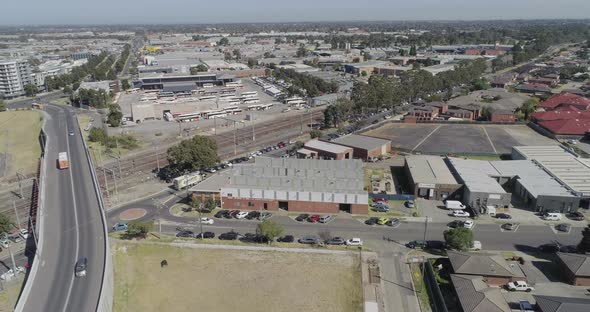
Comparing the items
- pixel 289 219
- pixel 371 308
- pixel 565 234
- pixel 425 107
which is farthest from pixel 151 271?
pixel 425 107

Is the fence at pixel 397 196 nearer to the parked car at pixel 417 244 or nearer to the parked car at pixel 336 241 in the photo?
the parked car at pixel 417 244

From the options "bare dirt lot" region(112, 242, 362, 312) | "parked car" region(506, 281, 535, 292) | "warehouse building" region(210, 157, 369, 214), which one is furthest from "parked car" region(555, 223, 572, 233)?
"bare dirt lot" region(112, 242, 362, 312)

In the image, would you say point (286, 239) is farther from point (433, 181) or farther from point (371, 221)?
point (433, 181)

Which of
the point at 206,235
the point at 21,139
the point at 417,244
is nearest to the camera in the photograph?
the point at 417,244

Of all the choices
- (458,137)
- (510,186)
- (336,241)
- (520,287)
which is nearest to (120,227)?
(336,241)

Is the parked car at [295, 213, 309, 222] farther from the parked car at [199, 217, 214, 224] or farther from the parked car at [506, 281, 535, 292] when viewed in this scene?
the parked car at [506, 281, 535, 292]

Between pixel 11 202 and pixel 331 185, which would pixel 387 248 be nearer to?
pixel 331 185
